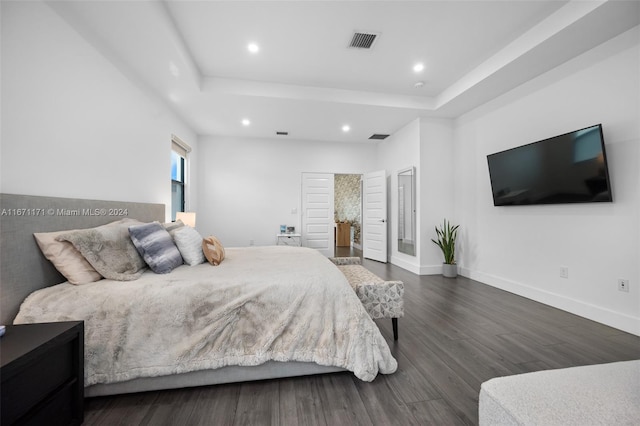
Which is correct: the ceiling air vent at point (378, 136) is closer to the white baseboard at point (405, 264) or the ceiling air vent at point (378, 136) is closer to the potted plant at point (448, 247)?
the potted plant at point (448, 247)

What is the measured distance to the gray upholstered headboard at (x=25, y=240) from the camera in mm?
1444

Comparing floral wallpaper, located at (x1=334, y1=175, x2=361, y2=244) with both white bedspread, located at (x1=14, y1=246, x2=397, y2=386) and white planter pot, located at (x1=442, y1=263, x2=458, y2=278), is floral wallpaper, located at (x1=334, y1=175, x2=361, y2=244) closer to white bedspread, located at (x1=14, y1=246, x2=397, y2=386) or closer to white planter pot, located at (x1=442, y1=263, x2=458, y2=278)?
white planter pot, located at (x1=442, y1=263, x2=458, y2=278)

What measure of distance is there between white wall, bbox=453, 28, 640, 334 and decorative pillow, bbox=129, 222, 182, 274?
3.96 m

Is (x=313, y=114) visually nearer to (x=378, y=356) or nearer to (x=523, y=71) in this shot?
(x=523, y=71)

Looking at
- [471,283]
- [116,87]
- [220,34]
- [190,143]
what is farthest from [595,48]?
[190,143]

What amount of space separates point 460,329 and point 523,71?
301cm

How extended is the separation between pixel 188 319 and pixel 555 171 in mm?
3851

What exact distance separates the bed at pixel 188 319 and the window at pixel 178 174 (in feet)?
9.22

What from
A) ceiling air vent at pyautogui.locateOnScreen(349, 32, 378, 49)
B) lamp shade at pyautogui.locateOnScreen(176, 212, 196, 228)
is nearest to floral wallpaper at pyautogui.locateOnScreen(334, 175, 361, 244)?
lamp shade at pyautogui.locateOnScreen(176, 212, 196, 228)

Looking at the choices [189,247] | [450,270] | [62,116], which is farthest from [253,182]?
[450,270]

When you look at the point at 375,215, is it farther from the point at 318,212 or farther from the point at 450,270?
the point at 450,270

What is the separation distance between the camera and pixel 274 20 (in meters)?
2.53

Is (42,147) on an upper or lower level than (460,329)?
upper

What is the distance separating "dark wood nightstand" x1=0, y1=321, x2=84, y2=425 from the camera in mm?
986
